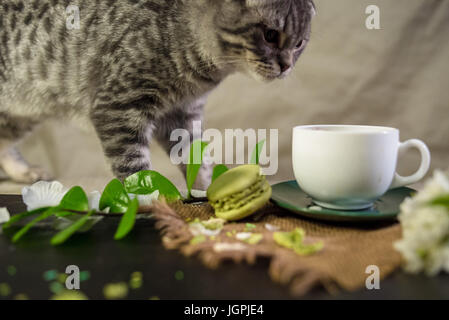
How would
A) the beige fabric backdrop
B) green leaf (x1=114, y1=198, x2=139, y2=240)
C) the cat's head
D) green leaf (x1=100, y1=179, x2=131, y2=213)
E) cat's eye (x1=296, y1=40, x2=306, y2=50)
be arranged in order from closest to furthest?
green leaf (x1=114, y1=198, x2=139, y2=240) < green leaf (x1=100, y1=179, x2=131, y2=213) < the cat's head < cat's eye (x1=296, y1=40, x2=306, y2=50) < the beige fabric backdrop

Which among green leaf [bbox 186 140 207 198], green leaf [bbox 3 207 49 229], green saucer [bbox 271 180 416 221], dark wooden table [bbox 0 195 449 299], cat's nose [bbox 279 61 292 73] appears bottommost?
dark wooden table [bbox 0 195 449 299]

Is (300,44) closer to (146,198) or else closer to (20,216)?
(146,198)

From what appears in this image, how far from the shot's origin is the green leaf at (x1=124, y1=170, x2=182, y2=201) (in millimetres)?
759

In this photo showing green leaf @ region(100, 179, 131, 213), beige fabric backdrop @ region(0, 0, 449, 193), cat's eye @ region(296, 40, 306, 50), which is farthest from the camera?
beige fabric backdrop @ region(0, 0, 449, 193)

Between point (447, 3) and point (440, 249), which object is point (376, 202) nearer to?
point (440, 249)

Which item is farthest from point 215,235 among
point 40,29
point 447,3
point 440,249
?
point 447,3

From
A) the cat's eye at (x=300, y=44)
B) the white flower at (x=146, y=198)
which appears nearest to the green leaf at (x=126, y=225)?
the white flower at (x=146, y=198)

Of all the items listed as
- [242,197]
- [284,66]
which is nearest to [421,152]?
[242,197]

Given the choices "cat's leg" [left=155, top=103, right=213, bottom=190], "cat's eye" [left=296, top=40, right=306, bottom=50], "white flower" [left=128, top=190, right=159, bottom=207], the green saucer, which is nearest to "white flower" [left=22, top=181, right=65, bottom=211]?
"white flower" [left=128, top=190, right=159, bottom=207]

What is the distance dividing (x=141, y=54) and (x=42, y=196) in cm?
46

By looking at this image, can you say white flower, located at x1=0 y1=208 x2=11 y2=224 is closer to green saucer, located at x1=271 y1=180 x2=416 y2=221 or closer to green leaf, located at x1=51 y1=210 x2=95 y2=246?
green leaf, located at x1=51 y1=210 x2=95 y2=246

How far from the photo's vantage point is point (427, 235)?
1.58 feet

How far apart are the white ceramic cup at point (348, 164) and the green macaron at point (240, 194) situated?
7cm

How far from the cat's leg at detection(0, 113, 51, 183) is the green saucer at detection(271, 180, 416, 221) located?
951 mm
